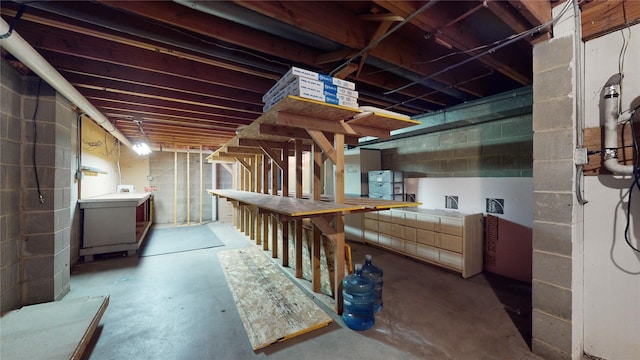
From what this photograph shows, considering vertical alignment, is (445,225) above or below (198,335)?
above

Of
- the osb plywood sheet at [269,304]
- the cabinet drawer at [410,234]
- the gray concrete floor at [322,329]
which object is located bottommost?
the gray concrete floor at [322,329]

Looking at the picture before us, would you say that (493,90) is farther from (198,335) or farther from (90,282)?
(90,282)

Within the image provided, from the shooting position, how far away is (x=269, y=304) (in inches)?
96.6

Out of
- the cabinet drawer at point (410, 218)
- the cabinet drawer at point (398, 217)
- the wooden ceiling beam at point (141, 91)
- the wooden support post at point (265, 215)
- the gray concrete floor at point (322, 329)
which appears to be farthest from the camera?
the wooden support post at point (265, 215)

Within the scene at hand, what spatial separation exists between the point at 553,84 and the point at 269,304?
3.05 metres

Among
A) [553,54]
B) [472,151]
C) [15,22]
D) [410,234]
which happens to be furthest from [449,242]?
[15,22]

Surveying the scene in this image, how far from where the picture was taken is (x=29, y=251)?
2.35 metres

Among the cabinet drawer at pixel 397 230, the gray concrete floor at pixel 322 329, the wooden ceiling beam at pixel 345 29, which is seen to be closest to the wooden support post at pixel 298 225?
the gray concrete floor at pixel 322 329

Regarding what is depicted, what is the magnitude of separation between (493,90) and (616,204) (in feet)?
6.55

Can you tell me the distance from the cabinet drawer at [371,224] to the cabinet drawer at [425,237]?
0.91 m

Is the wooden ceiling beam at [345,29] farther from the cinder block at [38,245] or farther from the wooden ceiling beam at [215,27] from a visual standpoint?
the cinder block at [38,245]

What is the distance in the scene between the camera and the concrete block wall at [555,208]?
64.7 inches

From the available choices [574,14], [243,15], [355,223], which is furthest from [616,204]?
[355,223]

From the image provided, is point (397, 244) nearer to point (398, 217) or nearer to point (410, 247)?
point (410, 247)
